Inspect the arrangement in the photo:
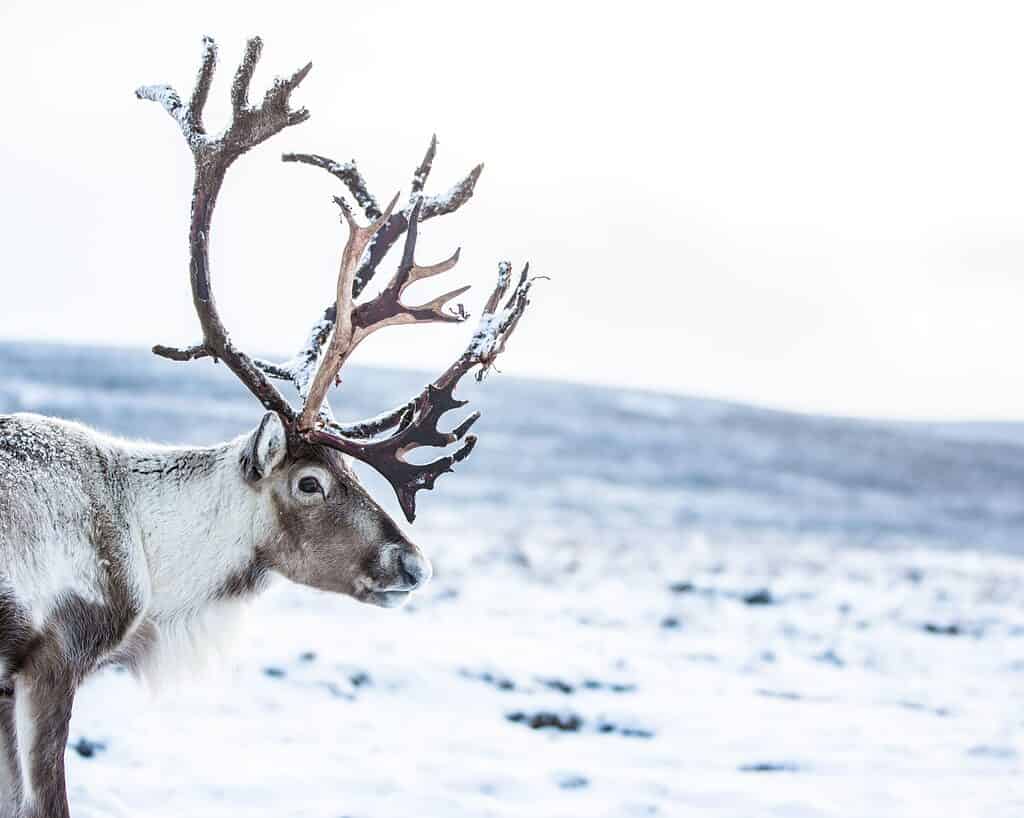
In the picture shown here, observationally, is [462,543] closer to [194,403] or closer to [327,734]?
[327,734]

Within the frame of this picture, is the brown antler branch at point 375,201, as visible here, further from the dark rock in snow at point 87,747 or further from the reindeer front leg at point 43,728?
the dark rock in snow at point 87,747

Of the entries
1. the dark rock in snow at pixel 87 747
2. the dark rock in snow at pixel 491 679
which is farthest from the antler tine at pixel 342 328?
the dark rock in snow at pixel 491 679

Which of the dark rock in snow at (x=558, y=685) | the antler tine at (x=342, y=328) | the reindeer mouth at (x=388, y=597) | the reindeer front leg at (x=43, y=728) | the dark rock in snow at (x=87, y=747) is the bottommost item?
the dark rock in snow at (x=87, y=747)

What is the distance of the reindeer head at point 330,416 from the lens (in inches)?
160

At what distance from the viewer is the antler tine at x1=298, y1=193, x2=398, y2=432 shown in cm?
406

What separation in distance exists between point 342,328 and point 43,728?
150cm

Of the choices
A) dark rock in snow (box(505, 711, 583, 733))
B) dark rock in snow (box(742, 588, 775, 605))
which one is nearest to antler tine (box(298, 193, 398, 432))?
dark rock in snow (box(505, 711, 583, 733))

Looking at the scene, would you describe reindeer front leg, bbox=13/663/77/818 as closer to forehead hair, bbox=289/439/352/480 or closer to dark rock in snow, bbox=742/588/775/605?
forehead hair, bbox=289/439/352/480

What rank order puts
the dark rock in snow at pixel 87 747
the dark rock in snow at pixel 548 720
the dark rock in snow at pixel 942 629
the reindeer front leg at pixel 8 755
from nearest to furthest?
1. the reindeer front leg at pixel 8 755
2. the dark rock in snow at pixel 87 747
3. the dark rock in snow at pixel 548 720
4. the dark rock in snow at pixel 942 629

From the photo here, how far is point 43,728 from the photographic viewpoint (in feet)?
11.5

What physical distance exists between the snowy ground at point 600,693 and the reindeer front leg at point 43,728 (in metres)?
0.64

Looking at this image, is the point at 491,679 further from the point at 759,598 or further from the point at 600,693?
the point at 759,598

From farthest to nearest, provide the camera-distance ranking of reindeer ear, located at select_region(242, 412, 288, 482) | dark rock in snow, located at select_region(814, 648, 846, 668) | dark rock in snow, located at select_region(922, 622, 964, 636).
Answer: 1. dark rock in snow, located at select_region(922, 622, 964, 636)
2. dark rock in snow, located at select_region(814, 648, 846, 668)
3. reindeer ear, located at select_region(242, 412, 288, 482)

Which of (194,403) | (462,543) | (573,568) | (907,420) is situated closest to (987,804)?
(573,568)
